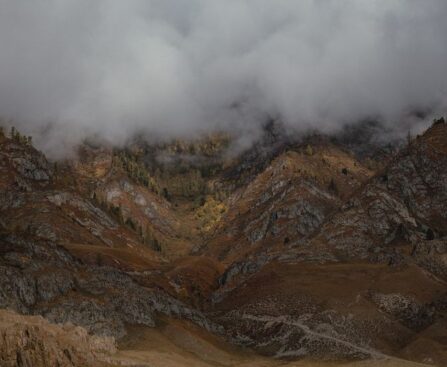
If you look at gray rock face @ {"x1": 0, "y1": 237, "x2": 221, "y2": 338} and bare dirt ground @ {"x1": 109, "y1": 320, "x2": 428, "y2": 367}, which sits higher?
gray rock face @ {"x1": 0, "y1": 237, "x2": 221, "y2": 338}

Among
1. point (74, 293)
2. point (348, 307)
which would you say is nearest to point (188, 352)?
point (74, 293)

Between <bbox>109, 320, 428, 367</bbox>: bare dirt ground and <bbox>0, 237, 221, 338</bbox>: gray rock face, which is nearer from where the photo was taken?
<bbox>109, 320, 428, 367</bbox>: bare dirt ground

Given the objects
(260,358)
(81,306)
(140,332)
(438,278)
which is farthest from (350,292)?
(81,306)

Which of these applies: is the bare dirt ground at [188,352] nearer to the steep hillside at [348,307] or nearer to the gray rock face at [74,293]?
the gray rock face at [74,293]

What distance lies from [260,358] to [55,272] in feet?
165

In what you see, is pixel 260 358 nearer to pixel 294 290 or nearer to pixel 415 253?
pixel 294 290

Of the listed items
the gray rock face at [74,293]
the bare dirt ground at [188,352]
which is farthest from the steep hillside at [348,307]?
the gray rock face at [74,293]

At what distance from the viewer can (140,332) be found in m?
129

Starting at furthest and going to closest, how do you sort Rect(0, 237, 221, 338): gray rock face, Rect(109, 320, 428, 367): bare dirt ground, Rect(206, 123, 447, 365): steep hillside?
Rect(206, 123, 447, 365): steep hillside
Rect(0, 237, 221, 338): gray rock face
Rect(109, 320, 428, 367): bare dirt ground

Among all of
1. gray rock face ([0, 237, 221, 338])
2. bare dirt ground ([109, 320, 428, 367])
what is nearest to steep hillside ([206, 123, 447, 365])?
bare dirt ground ([109, 320, 428, 367])

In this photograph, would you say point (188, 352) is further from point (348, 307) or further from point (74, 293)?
point (348, 307)

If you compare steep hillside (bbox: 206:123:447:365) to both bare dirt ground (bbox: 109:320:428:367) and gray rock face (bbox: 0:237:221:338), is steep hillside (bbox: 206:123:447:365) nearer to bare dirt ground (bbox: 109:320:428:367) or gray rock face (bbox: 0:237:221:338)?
bare dirt ground (bbox: 109:320:428:367)

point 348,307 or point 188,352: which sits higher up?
point 188,352

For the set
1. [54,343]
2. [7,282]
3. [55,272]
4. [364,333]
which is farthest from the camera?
[364,333]
